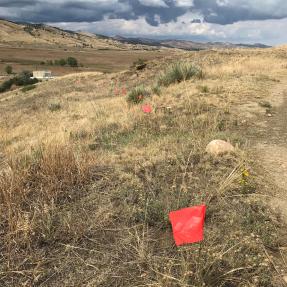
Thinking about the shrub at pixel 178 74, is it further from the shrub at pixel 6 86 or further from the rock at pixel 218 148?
the shrub at pixel 6 86

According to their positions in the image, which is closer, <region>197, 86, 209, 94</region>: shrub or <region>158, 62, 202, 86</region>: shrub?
<region>197, 86, 209, 94</region>: shrub

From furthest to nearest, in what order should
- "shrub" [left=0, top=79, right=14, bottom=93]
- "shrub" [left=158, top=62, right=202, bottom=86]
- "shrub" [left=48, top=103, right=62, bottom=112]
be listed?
"shrub" [left=0, top=79, right=14, bottom=93], "shrub" [left=48, top=103, right=62, bottom=112], "shrub" [left=158, top=62, right=202, bottom=86]

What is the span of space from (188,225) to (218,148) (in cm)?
288

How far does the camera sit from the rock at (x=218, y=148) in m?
5.91

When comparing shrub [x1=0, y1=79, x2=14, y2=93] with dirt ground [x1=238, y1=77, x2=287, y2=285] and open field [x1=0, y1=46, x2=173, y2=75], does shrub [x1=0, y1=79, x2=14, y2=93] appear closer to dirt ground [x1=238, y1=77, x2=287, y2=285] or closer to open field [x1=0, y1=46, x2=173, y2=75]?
open field [x1=0, y1=46, x2=173, y2=75]

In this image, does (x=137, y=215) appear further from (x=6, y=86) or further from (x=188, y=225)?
(x=6, y=86)

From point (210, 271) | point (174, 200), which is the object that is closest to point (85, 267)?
point (210, 271)

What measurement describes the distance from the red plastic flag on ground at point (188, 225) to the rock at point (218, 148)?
2700 mm

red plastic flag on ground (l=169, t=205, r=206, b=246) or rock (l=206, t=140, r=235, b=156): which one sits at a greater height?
red plastic flag on ground (l=169, t=205, r=206, b=246)

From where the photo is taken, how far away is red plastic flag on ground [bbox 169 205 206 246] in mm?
3133

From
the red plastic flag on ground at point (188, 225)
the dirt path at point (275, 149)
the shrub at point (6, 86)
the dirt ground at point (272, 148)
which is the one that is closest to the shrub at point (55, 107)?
the dirt ground at point (272, 148)

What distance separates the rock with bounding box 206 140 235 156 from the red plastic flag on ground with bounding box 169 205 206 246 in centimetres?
270

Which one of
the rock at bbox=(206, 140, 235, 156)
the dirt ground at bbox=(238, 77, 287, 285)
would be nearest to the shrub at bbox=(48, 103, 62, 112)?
the dirt ground at bbox=(238, 77, 287, 285)

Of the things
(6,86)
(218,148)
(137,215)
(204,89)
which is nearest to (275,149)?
(218,148)
